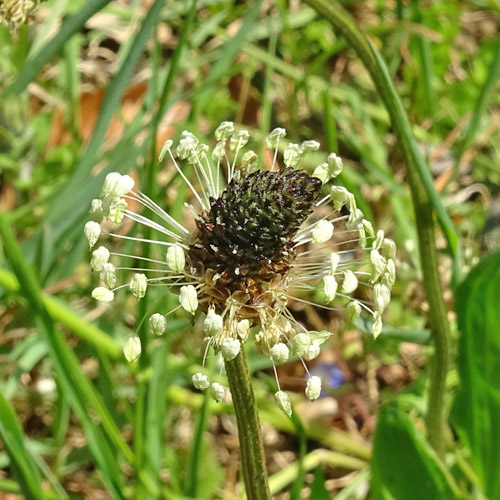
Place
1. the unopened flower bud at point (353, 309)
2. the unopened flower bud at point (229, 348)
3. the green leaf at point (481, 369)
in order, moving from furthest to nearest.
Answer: the green leaf at point (481, 369) < the unopened flower bud at point (353, 309) < the unopened flower bud at point (229, 348)

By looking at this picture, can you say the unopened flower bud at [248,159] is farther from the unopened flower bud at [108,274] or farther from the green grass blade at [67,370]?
the green grass blade at [67,370]

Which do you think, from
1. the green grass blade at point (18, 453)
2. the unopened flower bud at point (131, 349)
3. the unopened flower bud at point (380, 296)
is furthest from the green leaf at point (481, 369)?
the green grass blade at point (18, 453)

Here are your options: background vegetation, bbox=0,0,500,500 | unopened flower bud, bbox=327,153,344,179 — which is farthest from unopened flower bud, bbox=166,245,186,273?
background vegetation, bbox=0,0,500,500

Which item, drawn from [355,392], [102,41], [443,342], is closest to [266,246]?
[443,342]

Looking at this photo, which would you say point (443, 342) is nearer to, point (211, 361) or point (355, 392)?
point (211, 361)

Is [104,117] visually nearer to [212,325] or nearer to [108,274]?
[108,274]

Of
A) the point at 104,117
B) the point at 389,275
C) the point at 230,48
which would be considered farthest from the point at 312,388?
the point at 230,48
